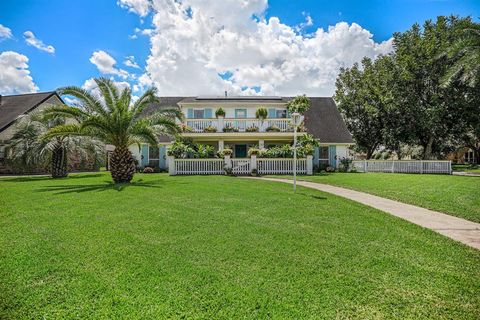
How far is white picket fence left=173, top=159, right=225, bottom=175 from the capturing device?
19328 mm

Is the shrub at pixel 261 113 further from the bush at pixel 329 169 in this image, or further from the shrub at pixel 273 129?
the bush at pixel 329 169

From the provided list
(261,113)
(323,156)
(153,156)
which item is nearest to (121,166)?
(153,156)

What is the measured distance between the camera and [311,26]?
1928 centimetres

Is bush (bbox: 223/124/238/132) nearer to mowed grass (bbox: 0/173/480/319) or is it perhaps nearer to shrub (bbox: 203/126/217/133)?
shrub (bbox: 203/126/217/133)

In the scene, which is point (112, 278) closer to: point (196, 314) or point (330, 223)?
point (196, 314)

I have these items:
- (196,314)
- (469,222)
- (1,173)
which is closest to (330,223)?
(469,222)

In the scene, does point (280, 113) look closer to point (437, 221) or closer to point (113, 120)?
point (113, 120)

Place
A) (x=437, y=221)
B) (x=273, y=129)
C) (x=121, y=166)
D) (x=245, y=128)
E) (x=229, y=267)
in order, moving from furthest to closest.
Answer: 1. (x=245, y=128)
2. (x=273, y=129)
3. (x=121, y=166)
4. (x=437, y=221)
5. (x=229, y=267)

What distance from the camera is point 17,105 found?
27703 mm

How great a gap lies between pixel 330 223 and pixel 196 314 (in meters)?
4.38

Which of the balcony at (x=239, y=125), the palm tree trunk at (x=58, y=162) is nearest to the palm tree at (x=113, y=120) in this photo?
the palm tree trunk at (x=58, y=162)

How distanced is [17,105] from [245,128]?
24.8 m

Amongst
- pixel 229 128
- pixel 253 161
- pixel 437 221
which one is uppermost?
pixel 229 128

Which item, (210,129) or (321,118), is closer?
(210,129)
